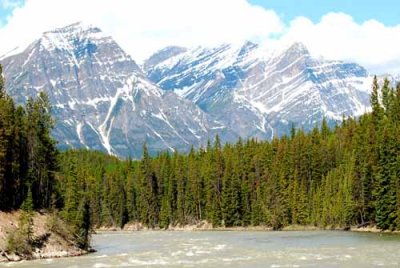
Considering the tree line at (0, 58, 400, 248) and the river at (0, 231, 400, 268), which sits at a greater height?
the tree line at (0, 58, 400, 248)

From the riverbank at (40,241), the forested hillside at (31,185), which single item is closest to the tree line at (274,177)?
the forested hillside at (31,185)

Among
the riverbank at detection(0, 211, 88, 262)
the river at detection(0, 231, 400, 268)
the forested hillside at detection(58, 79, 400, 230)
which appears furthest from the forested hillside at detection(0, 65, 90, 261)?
the forested hillside at detection(58, 79, 400, 230)

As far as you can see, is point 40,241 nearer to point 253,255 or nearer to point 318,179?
point 253,255

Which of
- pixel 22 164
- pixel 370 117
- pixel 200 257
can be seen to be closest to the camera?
pixel 200 257

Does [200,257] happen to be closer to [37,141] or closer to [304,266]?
[304,266]

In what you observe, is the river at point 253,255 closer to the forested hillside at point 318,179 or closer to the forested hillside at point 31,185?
the forested hillside at point 31,185

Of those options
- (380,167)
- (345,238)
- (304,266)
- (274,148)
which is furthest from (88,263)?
(274,148)

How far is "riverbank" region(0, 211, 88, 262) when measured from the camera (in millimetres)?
87125

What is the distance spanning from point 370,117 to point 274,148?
3622 cm

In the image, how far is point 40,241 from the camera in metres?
92.4

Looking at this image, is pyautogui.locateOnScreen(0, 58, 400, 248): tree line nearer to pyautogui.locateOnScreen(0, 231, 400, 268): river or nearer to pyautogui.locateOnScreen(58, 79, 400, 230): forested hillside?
pyautogui.locateOnScreen(58, 79, 400, 230): forested hillside

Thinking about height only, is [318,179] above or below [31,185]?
above

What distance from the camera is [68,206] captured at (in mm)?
100938

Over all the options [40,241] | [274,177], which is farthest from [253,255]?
[274,177]
